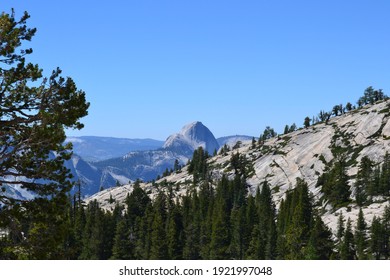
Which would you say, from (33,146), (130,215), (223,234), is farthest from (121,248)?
(33,146)

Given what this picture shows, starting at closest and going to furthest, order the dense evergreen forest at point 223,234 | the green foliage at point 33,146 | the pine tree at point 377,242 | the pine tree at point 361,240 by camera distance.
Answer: the green foliage at point 33,146 → the dense evergreen forest at point 223,234 → the pine tree at point 361,240 → the pine tree at point 377,242

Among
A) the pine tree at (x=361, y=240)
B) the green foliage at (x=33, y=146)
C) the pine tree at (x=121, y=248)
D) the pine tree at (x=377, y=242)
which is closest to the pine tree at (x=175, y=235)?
the pine tree at (x=121, y=248)

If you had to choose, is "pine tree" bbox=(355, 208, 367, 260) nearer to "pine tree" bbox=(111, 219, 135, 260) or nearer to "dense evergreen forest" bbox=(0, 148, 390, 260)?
"dense evergreen forest" bbox=(0, 148, 390, 260)

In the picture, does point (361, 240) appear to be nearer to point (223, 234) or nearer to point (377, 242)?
point (377, 242)

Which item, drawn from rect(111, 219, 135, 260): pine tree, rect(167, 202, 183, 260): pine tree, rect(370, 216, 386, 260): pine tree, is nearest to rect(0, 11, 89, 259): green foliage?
rect(111, 219, 135, 260): pine tree

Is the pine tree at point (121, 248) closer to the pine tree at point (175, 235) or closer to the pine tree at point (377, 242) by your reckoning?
the pine tree at point (175, 235)

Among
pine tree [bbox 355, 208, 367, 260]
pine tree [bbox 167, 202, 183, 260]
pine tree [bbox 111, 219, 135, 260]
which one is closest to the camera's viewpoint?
pine tree [bbox 111, 219, 135, 260]

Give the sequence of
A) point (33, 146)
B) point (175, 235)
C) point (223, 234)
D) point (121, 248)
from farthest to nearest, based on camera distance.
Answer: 1. point (223, 234)
2. point (175, 235)
3. point (121, 248)
4. point (33, 146)

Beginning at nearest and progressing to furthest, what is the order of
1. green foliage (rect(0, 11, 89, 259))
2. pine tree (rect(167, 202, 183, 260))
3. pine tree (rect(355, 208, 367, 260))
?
green foliage (rect(0, 11, 89, 259))
pine tree (rect(355, 208, 367, 260))
pine tree (rect(167, 202, 183, 260))

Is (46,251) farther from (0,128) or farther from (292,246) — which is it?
(292,246)

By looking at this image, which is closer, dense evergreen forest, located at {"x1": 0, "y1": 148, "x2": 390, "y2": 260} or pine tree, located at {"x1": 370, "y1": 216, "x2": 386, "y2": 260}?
dense evergreen forest, located at {"x1": 0, "y1": 148, "x2": 390, "y2": 260}

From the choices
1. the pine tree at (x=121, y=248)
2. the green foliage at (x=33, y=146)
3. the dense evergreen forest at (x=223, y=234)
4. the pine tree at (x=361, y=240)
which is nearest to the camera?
the green foliage at (x=33, y=146)

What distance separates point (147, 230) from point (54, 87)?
101855 millimetres

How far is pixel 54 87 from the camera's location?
77.4ft
